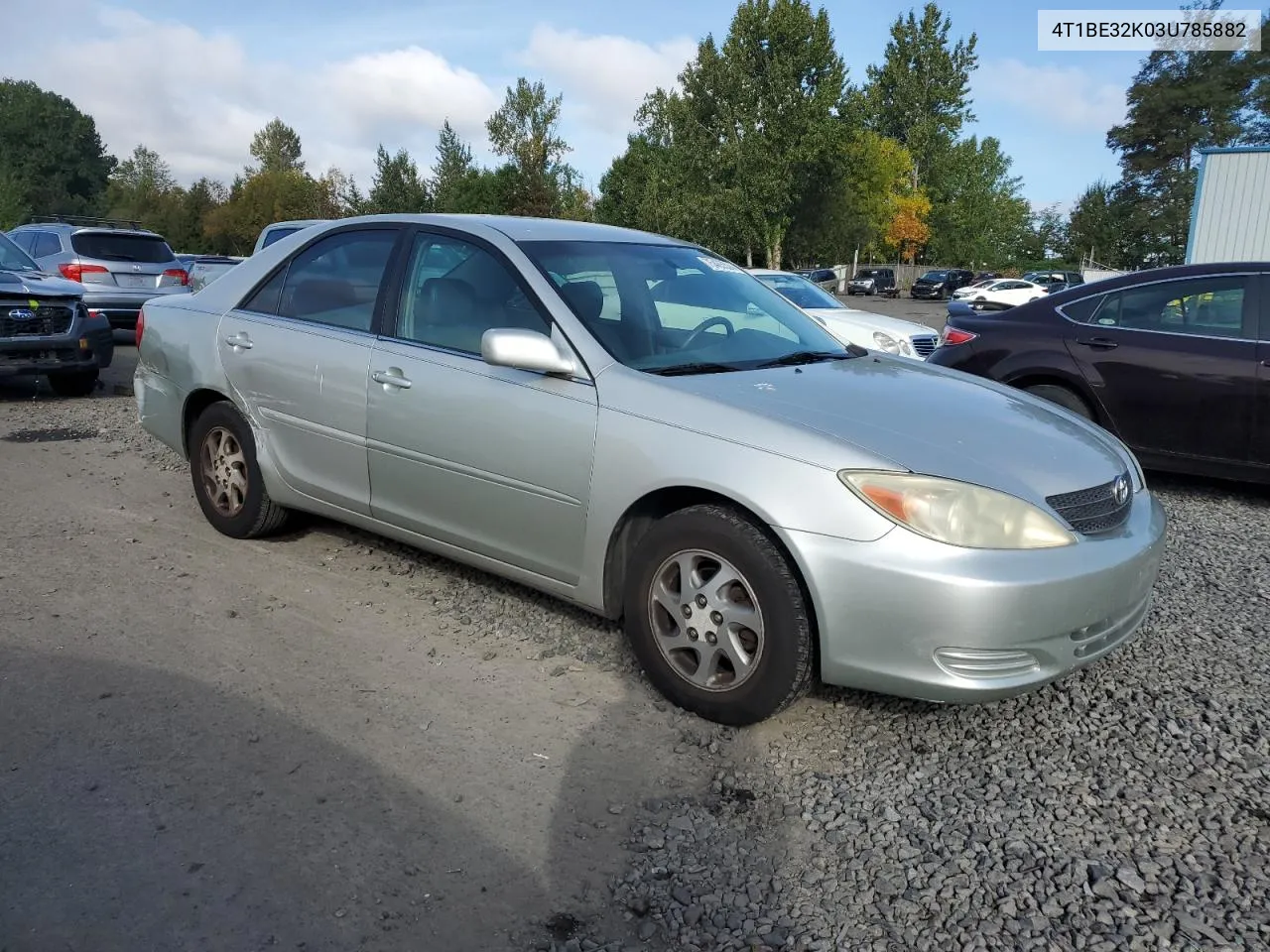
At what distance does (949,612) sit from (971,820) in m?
0.58

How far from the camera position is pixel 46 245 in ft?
48.2

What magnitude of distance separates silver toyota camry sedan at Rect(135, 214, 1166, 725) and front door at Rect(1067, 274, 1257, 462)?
2819mm

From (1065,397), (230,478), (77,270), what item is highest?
(77,270)

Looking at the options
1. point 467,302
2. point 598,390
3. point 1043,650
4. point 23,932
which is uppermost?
point 467,302

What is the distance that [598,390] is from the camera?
3520 mm

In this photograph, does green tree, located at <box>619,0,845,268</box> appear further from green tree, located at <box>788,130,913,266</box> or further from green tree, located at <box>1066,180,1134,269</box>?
green tree, located at <box>1066,180,1134,269</box>

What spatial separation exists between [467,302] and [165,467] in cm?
382

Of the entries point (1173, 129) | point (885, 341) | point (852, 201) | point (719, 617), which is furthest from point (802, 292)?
point (1173, 129)

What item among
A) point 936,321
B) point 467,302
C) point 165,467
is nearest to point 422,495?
point 467,302

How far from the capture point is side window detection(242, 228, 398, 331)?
174 inches

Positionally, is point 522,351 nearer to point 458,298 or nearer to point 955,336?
point 458,298

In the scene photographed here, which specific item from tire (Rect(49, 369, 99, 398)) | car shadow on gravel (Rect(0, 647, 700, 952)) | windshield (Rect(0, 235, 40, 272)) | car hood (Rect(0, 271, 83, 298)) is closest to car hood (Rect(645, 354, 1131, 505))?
car shadow on gravel (Rect(0, 647, 700, 952))

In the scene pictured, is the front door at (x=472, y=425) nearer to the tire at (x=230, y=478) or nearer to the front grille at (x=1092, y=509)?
the tire at (x=230, y=478)

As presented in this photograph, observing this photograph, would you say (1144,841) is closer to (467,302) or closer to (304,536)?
(467,302)
